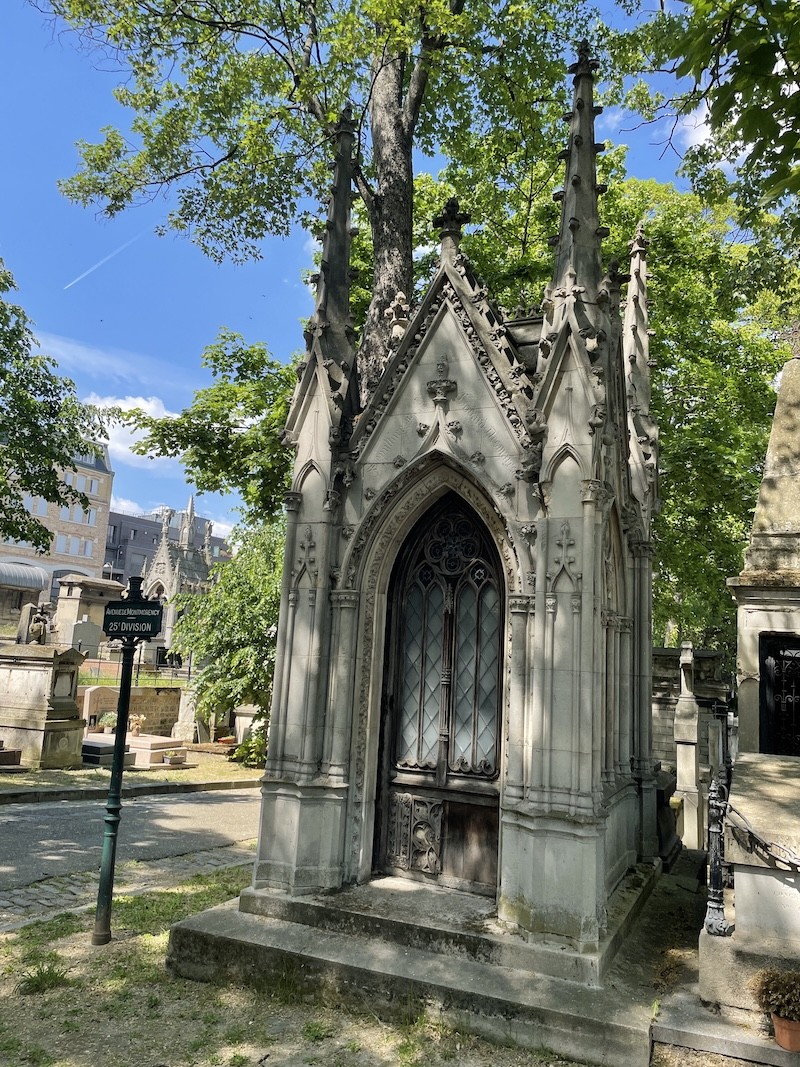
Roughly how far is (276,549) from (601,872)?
19076 mm

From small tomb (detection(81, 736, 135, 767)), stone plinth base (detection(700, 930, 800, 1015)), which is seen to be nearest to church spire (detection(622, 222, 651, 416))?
stone plinth base (detection(700, 930, 800, 1015))

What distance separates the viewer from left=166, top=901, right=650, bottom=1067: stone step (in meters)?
4.60

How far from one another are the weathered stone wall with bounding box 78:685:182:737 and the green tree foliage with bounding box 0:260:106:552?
35.0 ft

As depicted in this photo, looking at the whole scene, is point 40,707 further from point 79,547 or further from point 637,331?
point 79,547

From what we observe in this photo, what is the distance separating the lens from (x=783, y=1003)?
4258 millimetres

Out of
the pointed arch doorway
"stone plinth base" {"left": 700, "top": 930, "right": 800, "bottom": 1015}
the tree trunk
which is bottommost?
"stone plinth base" {"left": 700, "top": 930, "right": 800, "bottom": 1015}

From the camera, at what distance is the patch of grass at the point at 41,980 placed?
17.9 ft

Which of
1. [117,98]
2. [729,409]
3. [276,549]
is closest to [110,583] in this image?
[276,549]

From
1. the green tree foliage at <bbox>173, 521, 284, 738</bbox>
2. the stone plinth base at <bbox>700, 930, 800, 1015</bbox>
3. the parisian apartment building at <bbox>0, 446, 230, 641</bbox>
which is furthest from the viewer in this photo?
the parisian apartment building at <bbox>0, 446, 230, 641</bbox>

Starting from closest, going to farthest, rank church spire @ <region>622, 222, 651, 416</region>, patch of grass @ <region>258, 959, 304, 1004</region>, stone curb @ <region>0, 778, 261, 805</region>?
patch of grass @ <region>258, 959, 304, 1004</region> → church spire @ <region>622, 222, 651, 416</region> → stone curb @ <region>0, 778, 261, 805</region>

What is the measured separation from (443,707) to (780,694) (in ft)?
15.8

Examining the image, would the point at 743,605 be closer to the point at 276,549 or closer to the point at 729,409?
the point at 729,409

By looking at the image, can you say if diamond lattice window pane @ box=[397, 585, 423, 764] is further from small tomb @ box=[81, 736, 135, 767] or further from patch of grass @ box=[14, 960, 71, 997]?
small tomb @ box=[81, 736, 135, 767]

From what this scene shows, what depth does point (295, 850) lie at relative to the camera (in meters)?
6.32
